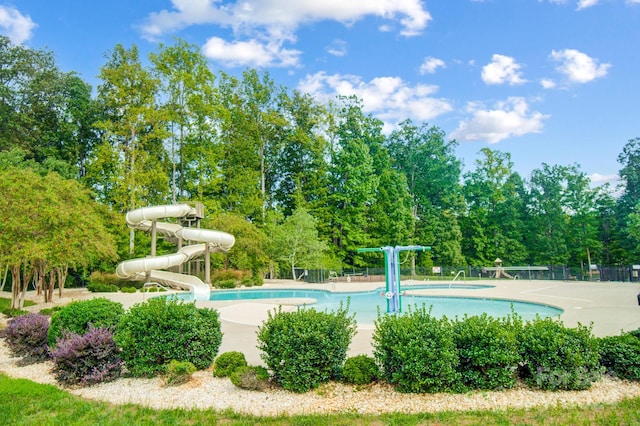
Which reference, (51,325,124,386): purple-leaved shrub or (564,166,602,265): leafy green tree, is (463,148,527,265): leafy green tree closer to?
(564,166,602,265): leafy green tree

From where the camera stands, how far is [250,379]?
5961 millimetres

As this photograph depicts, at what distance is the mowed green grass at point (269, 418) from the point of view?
4543 millimetres

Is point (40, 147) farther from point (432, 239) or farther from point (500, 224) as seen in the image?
point (500, 224)

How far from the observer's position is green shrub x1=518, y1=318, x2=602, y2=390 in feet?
18.0

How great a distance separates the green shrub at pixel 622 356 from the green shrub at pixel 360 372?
3.17 m

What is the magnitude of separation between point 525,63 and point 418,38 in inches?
253

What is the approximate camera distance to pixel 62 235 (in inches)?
575

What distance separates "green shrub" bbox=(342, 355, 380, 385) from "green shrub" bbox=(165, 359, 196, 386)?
2.39 m

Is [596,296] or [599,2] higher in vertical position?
[599,2]

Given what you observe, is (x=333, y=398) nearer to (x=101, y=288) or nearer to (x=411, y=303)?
(x=411, y=303)

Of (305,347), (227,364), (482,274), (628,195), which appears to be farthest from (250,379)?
(628,195)

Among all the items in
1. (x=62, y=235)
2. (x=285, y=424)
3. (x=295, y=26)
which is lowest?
(x=285, y=424)

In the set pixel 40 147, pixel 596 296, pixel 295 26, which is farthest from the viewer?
pixel 40 147

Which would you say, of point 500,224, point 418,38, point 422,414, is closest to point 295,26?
point 418,38
